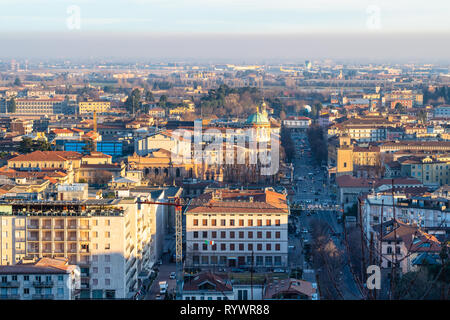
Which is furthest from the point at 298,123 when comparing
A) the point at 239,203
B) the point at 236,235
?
the point at 236,235

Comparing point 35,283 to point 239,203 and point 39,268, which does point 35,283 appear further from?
point 239,203

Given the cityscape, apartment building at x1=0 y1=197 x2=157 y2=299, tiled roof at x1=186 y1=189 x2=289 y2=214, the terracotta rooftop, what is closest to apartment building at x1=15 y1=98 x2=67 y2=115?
the cityscape

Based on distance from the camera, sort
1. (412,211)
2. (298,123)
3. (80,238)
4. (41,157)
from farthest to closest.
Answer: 1. (298,123)
2. (41,157)
3. (412,211)
4. (80,238)

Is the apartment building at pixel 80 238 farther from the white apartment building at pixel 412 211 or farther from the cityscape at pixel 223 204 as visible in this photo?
the white apartment building at pixel 412 211

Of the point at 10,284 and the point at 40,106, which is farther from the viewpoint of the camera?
the point at 40,106
